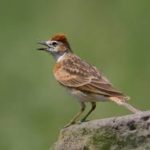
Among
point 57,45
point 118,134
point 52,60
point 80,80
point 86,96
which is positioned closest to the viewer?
point 118,134

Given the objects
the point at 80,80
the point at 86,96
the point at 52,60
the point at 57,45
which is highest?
the point at 57,45

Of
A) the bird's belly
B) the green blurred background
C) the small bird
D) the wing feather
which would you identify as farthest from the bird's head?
the green blurred background

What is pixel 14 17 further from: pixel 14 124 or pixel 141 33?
pixel 14 124

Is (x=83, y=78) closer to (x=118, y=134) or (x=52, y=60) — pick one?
(x=118, y=134)

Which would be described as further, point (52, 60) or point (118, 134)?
point (52, 60)

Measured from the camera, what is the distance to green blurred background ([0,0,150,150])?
695 inches

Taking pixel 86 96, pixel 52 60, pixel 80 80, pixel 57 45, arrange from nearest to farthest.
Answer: pixel 86 96 < pixel 80 80 < pixel 57 45 < pixel 52 60

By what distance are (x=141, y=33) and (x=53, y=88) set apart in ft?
6.62

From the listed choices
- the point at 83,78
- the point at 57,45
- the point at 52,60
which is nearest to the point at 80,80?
the point at 83,78

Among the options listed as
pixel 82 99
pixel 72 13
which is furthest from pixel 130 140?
pixel 72 13

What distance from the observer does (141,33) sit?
20.0m

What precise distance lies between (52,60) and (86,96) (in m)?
7.81

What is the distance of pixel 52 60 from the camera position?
1981 centimetres

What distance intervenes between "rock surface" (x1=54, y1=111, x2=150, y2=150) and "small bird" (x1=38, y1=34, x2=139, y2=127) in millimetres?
1306
